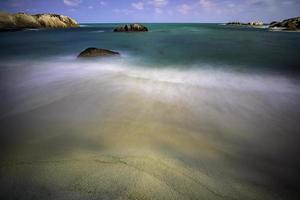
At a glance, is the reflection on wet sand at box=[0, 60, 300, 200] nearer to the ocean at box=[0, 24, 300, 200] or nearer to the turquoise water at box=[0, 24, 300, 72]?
the ocean at box=[0, 24, 300, 200]

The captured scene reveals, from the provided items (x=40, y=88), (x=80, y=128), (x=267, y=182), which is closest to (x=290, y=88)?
(x=267, y=182)

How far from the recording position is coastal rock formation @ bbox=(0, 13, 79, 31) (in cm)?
6926

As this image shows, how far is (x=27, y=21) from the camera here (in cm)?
7812

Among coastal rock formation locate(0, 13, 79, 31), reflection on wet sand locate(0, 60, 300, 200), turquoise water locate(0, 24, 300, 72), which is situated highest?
coastal rock formation locate(0, 13, 79, 31)

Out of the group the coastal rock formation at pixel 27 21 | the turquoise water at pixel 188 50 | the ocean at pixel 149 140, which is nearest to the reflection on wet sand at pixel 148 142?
the ocean at pixel 149 140

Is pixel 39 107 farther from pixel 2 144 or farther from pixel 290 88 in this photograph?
pixel 290 88

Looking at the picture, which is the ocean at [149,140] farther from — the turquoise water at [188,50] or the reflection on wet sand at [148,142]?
the turquoise water at [188,50]

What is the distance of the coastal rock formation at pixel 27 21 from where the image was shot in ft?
227

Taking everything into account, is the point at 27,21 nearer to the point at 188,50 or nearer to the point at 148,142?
the point at 188,50

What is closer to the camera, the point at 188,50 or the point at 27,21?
the point at 188,50

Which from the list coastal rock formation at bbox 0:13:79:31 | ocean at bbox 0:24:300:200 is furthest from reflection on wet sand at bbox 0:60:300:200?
coastal rock formation at bbox 0:13:79:31

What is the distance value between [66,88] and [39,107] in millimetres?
1844

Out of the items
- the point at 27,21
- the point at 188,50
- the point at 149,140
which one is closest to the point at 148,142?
the point at 149,140

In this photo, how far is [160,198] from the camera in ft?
8.53
